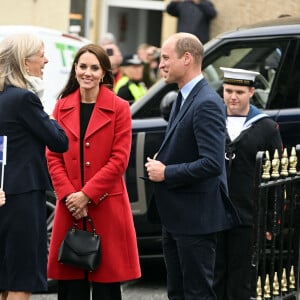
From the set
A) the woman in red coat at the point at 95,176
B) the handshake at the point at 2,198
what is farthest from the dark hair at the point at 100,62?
the handshake at the point at 2,198

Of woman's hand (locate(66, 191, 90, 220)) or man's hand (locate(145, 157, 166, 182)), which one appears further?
woman's hand (locate(66, 191, 90, 220))

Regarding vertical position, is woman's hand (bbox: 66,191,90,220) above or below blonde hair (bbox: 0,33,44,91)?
below

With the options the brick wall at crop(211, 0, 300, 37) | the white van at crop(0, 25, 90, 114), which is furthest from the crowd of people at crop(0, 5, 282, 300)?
the brick wall at crop(211, 0, 300, 37)

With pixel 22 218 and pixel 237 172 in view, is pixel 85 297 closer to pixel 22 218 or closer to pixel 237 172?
pixel 22 218

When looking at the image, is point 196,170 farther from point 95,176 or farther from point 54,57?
point 54,57

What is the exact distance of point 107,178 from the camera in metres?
7.82

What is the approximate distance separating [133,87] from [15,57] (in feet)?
18.6

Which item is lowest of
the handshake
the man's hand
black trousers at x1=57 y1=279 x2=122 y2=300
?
black trousers at x1=57 y1=279 x2=122 y2=300

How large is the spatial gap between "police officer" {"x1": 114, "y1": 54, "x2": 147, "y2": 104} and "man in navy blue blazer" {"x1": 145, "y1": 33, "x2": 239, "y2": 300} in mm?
5452

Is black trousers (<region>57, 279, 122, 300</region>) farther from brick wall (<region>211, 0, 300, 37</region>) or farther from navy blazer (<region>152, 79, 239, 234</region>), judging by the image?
brick wall (<region>211, 0, 300, 37</region>)

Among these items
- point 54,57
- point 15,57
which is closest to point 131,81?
point 54,57

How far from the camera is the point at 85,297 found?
8.02 m

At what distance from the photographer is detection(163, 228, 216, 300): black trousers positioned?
743cm

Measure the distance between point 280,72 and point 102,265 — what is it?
2.68 m
